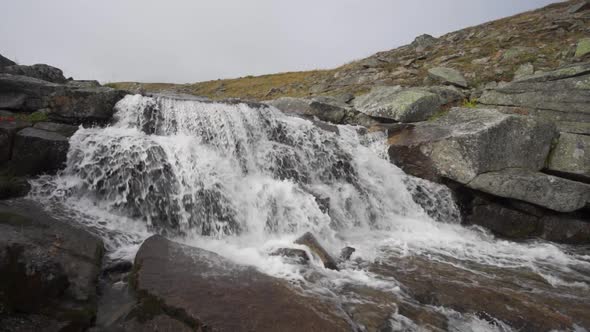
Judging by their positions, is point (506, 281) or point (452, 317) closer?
point (452, 317)

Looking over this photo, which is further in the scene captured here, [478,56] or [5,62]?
[478,56]

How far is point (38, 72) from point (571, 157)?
30.0m

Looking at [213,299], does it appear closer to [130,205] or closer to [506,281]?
[130,205]

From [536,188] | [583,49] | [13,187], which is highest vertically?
[583,49]

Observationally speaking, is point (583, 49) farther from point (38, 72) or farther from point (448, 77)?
point (38, 72)

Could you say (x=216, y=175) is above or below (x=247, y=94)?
below

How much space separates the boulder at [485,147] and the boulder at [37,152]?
15.9 m

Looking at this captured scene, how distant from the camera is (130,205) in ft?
35.8

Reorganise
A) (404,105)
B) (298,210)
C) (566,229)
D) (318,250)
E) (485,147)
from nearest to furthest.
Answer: (318,250) < (298,210) < (566,229) < (485,147) < (404,105)

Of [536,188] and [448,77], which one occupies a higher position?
[448,77]

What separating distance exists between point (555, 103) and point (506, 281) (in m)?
12.8

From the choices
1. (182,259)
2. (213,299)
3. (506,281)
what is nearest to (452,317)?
(506,281)

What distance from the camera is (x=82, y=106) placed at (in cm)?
1381

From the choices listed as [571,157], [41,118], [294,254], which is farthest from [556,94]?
[41,118]
